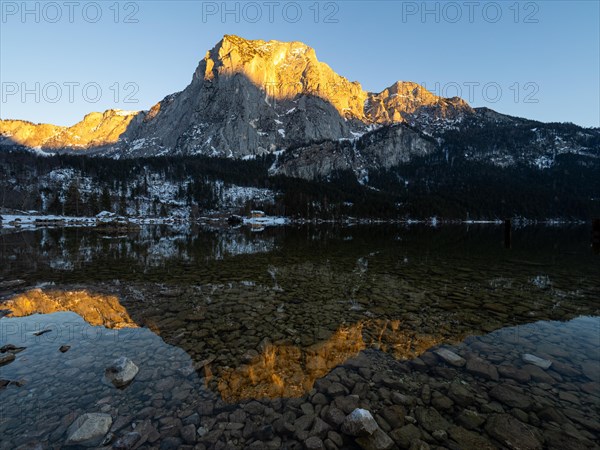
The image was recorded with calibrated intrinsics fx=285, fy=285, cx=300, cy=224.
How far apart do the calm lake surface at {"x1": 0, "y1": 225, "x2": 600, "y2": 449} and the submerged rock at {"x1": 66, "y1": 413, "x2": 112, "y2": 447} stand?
17 centimetres

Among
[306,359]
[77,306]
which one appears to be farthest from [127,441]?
[77,306]

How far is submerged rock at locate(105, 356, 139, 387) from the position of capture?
799 cm

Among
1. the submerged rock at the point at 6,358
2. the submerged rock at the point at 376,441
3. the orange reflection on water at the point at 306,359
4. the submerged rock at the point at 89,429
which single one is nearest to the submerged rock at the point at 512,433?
the submerged rock at the point at 376,441

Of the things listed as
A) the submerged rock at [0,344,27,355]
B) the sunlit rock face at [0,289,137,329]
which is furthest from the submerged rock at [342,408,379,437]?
the submerged rock at [0,344,27,355]

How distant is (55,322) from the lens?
12469 millimetres

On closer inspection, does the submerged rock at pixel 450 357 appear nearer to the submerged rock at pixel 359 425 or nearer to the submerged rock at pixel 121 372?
the submerged rock at pixel 359 425

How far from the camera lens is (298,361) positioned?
9.52 m

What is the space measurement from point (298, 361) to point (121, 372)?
527 centimetres

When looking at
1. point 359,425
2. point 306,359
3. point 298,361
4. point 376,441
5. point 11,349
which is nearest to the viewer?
point 376,441

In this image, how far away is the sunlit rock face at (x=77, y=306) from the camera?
12.9m

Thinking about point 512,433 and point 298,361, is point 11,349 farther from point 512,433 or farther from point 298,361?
point 512,433

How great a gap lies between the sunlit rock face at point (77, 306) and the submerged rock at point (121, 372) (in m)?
3.97

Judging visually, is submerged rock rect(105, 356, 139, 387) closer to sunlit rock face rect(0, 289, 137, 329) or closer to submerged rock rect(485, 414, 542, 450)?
sunlit rock face rect(0, 289, 137, 329)

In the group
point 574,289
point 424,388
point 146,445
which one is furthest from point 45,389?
point 574,289
